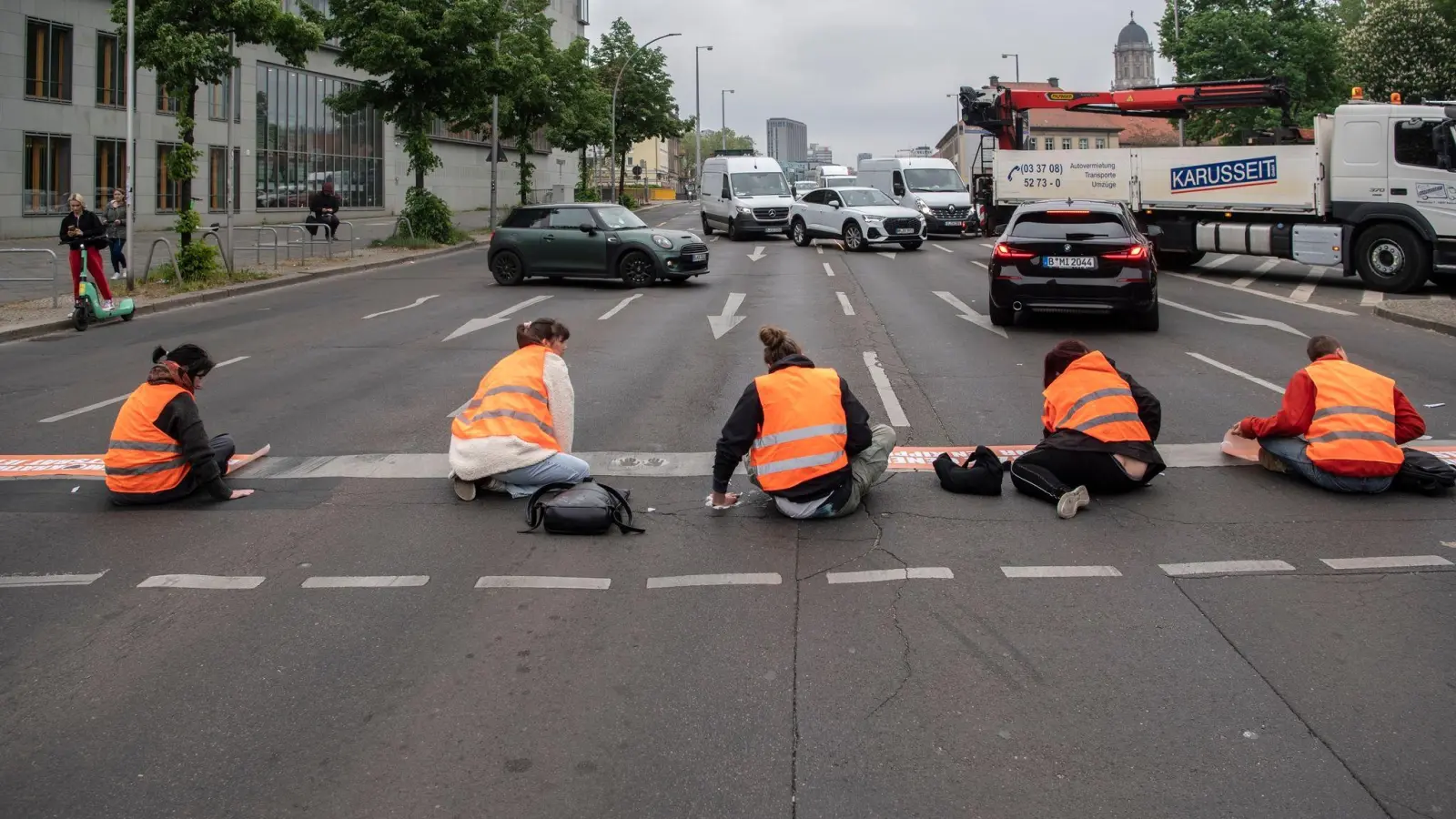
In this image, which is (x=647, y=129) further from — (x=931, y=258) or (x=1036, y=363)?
(x=1036, y=363)

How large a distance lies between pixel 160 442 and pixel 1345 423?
729cm

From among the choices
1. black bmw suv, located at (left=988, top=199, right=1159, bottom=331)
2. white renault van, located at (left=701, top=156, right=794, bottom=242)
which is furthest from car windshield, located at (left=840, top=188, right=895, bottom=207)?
black bmw suv, located at (left=988, top=199, right=1159, bottom=331)

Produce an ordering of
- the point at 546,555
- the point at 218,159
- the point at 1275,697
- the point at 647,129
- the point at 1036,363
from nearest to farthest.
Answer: the point at 1275,697
the point at 546,555
the point at 1036,363
the point at 218,159
the point at 647,129

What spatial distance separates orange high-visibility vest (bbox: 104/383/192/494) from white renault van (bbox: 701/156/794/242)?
1197 inches

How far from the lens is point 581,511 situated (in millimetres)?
7137

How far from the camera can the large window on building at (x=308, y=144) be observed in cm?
4531

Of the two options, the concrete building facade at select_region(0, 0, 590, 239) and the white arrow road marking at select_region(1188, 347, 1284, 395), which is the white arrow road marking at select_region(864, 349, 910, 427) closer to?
the white arrow road marking at select_region(1188, 347, 1284, 395)

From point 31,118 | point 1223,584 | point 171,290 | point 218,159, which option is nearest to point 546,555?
point 1223,584

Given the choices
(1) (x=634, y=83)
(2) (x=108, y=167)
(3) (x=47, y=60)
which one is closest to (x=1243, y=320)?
(3) (x=47, y=60)

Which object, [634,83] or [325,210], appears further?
[634,83]

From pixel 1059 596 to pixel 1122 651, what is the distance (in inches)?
29.4

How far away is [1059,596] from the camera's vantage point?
5.96m

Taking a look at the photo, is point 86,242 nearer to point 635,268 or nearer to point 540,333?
point 635,268

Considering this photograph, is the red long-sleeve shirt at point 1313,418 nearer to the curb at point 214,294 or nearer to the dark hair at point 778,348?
the dark hair at point 778,348
